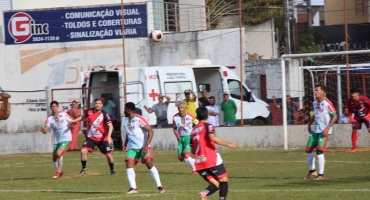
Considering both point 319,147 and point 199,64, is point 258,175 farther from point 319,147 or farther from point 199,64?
point 199,64

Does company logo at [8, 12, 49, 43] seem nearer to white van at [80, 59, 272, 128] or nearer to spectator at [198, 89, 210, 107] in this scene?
white van at [80, 59, 272, 128]

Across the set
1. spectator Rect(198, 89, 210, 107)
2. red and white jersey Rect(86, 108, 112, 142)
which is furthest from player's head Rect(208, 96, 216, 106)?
red and white jersey Rect(86, 108, 112, 142)

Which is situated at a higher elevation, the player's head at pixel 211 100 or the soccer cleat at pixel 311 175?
the player's head at pixel 211 100

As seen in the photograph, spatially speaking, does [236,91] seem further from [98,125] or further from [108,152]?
[108,152]

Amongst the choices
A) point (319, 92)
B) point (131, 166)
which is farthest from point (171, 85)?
point (131, 166)

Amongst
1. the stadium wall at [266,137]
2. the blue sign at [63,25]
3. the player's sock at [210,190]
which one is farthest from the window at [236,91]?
the player's sock at [210,190]

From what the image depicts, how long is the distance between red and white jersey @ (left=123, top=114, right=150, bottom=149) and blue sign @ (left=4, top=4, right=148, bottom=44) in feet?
70.8

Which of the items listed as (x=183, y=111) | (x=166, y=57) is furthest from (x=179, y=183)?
(x=166, y=57)

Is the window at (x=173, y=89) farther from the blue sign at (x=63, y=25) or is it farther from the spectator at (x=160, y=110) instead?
the blue sign at (x=63, y=25)

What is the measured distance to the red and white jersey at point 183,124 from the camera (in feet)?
64.6

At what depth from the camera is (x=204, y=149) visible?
38.9ft

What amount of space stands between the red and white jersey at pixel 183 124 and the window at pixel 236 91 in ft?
→ 28.8

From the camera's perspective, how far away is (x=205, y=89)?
29062 millimetres

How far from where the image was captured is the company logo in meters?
37.3
